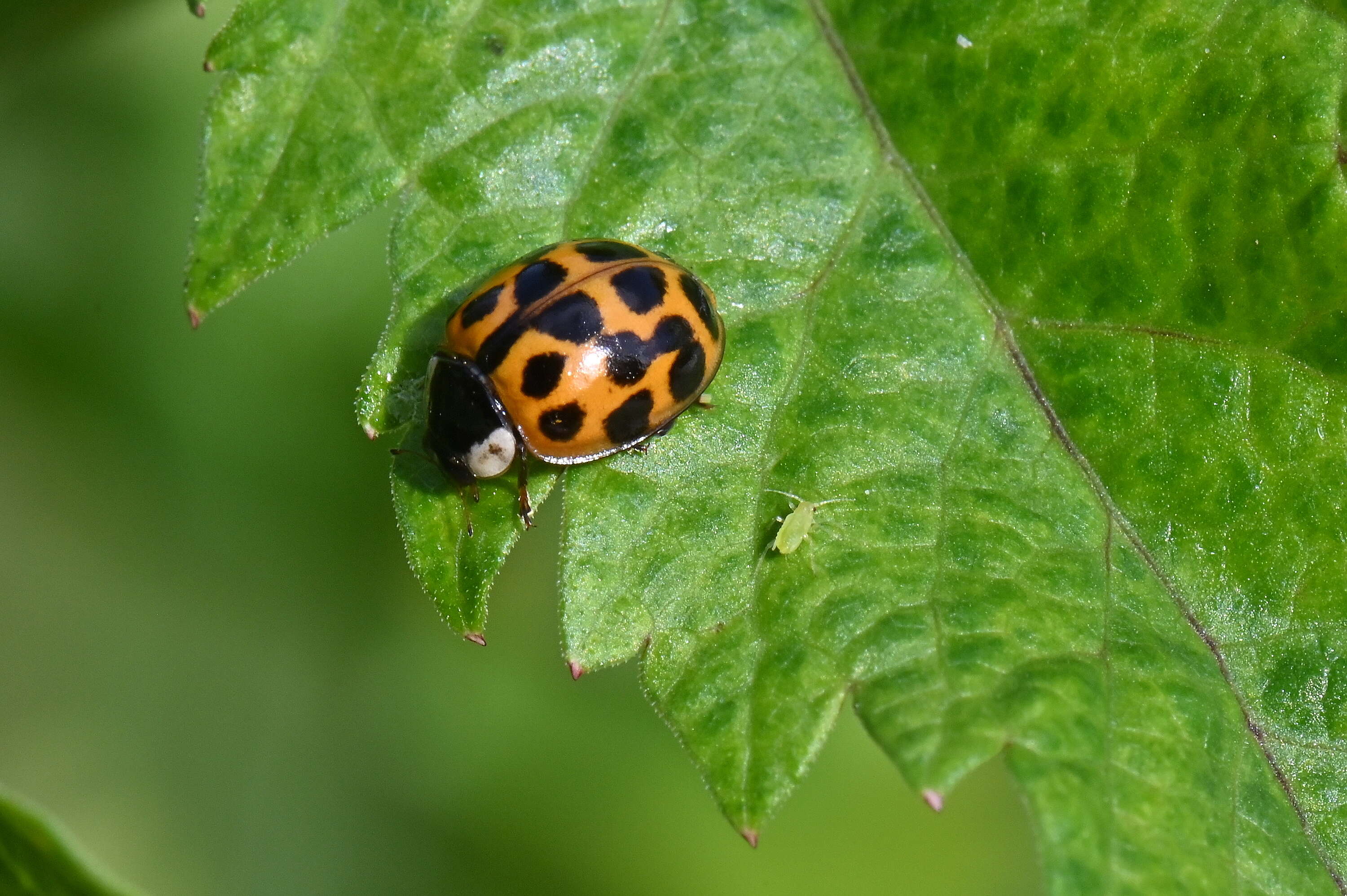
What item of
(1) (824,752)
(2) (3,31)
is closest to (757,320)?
(2) (3,31)

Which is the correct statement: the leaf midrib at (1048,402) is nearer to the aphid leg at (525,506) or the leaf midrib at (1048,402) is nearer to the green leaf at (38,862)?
the aphid leg at (525,506)

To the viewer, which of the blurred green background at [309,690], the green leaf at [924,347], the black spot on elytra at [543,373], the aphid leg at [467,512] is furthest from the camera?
the blurred green background at [309,690]

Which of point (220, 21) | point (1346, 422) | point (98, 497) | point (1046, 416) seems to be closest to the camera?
point (1346, 422)

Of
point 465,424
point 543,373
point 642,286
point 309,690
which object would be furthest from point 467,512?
point 309,690

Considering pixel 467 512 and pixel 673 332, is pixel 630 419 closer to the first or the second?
pixel 673 332

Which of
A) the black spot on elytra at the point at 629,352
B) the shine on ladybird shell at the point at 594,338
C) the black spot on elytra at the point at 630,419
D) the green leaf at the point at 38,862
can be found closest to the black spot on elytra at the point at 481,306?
the shine on ladybird shell at the point at 594,338

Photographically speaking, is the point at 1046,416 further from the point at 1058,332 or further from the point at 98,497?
the point at 98,497
